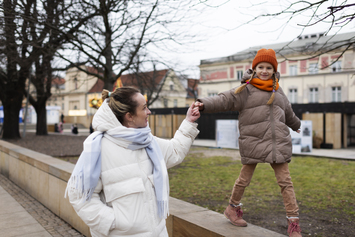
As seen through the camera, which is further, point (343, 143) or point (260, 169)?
point (343, 143)

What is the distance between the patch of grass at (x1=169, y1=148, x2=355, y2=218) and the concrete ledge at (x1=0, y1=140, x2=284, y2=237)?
1825mm

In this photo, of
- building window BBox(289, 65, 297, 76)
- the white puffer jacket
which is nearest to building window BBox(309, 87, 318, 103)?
building window BBox(289, 65, 297, 76)

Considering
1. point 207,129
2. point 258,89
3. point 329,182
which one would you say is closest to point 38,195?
point 258,89

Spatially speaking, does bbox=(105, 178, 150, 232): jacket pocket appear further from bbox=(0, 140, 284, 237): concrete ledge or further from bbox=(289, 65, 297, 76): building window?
bbox=(289, 65, 297, 76): building window

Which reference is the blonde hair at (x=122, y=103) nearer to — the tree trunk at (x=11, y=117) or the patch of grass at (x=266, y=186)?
the patch of grass at (x=266, y=186)

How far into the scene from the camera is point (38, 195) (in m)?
6.59

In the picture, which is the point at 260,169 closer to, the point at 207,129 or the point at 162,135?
the point at 207,129

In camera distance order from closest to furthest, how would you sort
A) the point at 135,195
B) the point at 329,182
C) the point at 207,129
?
the point at 135,195
the point at 329,182
the point at 207,129

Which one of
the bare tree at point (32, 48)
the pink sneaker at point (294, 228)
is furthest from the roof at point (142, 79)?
the pink sneaker at point (294, 228)

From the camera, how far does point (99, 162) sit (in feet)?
6.67

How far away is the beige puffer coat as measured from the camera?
3047mm

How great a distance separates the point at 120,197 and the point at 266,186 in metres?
5.45

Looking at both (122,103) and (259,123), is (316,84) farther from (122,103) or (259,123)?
(122,103)

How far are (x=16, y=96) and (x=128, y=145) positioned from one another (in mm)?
18791
